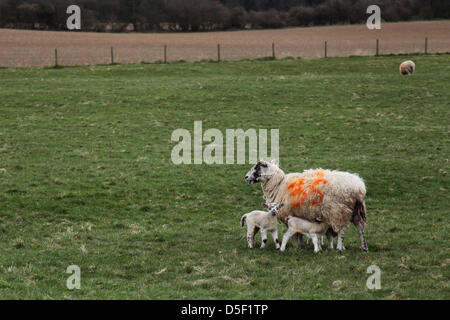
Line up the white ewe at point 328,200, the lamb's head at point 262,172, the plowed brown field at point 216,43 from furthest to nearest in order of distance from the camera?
1. the plowed brown field at point 216,43
2. the lamb's head at point 262,172
3. the white ewe at point 328,200

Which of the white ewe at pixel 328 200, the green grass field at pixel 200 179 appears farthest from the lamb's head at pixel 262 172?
the green grass field at pixel 200 179

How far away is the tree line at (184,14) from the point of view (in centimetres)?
7694

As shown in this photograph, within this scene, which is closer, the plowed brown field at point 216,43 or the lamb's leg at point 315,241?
the lamb's leg at point 315,241

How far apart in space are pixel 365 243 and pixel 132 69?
95.2ft

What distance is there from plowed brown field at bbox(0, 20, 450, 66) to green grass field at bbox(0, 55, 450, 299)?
29.4ft

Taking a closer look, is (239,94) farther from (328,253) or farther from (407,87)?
(328,253)

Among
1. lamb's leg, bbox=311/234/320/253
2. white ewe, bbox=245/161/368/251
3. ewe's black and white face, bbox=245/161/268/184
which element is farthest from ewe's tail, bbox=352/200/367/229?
ewe's black and white face, bbox=245/161/268/184

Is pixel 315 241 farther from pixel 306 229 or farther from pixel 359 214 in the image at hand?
pixel 359 214

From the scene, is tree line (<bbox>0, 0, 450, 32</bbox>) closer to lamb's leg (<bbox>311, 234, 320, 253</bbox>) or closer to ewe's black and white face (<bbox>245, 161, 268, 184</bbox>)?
ewe's black and white face (<bbox>245, 161, 268, 184</bbox>)

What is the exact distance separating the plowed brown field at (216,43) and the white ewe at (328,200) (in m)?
32.6

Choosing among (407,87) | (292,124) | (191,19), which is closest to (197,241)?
(292,124)

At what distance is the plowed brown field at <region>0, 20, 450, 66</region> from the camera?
151ft

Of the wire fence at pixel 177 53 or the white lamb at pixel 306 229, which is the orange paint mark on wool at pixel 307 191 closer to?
the white lamb at pixel 306 229

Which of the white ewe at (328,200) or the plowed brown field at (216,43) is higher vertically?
the plowed brown field at (216,43)
